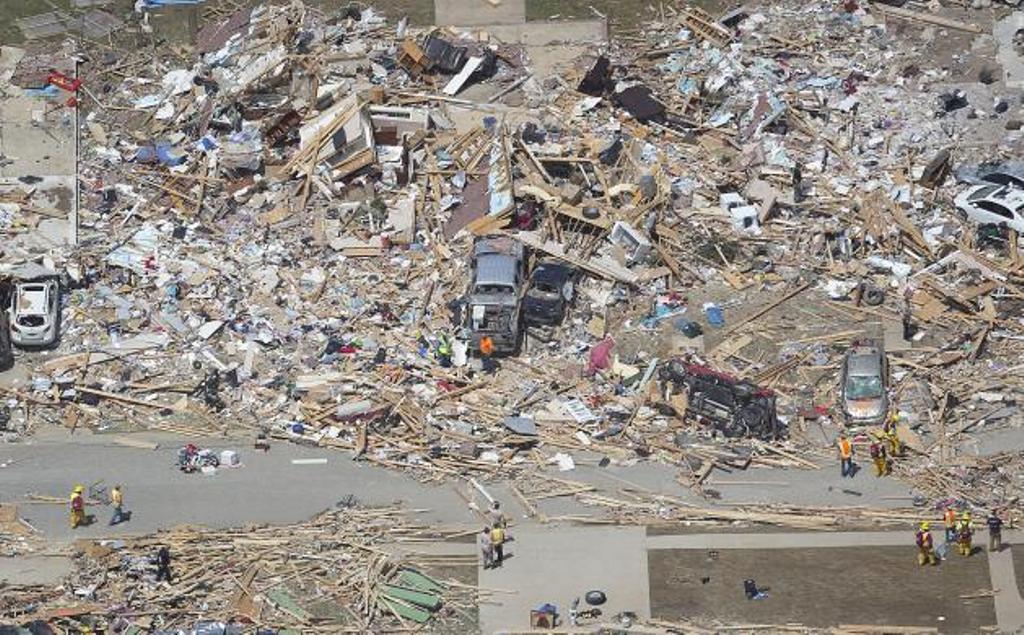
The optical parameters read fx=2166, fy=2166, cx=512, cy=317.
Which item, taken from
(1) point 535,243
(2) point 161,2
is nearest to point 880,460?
(1) point 535,243

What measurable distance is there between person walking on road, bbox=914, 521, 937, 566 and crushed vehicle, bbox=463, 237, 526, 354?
9669 mm

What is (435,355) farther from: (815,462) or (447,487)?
(815,462)

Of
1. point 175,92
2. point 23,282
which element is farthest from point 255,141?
point 23,282

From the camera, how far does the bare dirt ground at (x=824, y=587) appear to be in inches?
1542

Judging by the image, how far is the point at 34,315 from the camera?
151 feet

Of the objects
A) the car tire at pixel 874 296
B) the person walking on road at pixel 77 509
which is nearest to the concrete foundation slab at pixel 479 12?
the car tire at pixel 874 296

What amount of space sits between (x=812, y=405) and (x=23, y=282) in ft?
56.0

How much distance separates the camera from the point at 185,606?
39.7 metres

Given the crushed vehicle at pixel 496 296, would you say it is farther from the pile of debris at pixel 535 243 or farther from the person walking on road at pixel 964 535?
the person walking on road at pixel 964 535

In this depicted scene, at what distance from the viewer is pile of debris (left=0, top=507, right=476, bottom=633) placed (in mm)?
39406

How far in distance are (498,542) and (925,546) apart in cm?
787

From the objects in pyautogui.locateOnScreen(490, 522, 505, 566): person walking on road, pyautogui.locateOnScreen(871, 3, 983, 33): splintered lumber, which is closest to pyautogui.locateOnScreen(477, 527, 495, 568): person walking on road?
A: pyautogui.locateOnScreen(490, 522, 505, 566): person walking on road

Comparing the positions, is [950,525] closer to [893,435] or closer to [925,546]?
[925,546]

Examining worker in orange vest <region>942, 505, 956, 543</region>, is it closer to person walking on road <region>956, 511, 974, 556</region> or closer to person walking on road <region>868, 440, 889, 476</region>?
person walking on road <region>956, 511, 974, 556</region>
